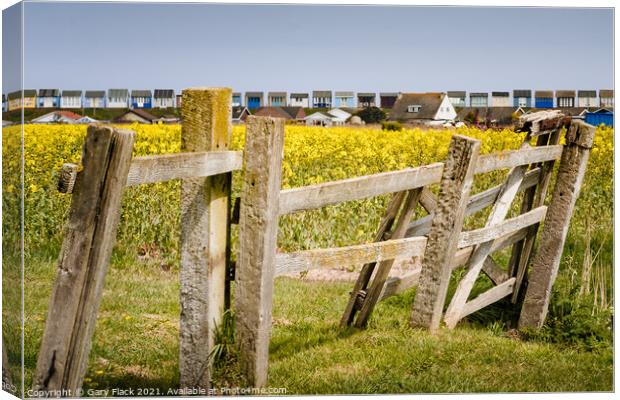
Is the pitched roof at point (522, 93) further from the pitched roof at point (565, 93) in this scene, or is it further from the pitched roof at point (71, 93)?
the pitched roof at point (71, 93)

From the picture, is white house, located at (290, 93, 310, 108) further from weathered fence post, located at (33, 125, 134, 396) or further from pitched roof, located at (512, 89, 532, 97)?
weathered fence post, located at (33, 125, 134, 396)

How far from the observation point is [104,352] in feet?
17.9

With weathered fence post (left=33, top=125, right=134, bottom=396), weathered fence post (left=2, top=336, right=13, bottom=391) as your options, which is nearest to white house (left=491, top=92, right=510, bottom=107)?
weathered fence post (left=33, top=125, right=134, bottom=396)

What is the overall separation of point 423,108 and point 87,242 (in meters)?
2.92

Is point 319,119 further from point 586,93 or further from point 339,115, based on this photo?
point 586,93

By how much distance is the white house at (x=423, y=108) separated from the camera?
19.4 ft

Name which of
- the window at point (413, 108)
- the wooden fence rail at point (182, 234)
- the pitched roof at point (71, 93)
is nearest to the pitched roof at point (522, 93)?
the window at point (413, 108)

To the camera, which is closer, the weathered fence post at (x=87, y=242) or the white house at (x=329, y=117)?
the weathered fence post at (x=87, y=242)

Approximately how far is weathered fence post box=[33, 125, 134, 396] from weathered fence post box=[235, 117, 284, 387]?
1.01 meters

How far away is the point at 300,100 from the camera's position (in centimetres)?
583

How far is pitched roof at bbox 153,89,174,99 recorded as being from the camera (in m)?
5.68

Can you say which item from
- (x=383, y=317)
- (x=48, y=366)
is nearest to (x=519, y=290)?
(x=383, y=317)

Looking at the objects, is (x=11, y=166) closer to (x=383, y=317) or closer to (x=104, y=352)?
(x=104, y=352)

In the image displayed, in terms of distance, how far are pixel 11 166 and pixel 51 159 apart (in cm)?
240
